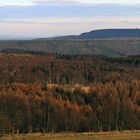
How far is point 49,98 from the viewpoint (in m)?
66.4

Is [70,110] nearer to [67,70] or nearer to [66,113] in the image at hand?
[66,113]

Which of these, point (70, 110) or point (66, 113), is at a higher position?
point (70, 110)

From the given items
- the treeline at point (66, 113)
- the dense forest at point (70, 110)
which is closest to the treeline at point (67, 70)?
the dense forest at point (70, 110)

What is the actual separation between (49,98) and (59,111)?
23.8ft

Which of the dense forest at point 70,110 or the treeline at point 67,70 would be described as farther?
the treeline at point 67,70

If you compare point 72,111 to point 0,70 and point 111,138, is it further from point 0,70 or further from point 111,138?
point 0,70

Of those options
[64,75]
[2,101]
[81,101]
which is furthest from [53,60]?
[2,101]

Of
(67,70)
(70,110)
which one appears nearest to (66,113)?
(70,110)

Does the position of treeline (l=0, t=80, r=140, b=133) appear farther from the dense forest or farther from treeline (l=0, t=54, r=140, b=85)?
treeline (l=0, t=54, r=140, b=85)

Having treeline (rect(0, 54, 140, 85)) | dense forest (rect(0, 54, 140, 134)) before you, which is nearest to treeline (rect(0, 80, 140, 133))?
dense forest (rect(0, 54, 140, 134))

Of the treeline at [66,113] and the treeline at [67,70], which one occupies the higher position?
the treeline at [66,113]

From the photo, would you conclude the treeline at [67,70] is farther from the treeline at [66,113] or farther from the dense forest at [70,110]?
the treeline at [66,113]

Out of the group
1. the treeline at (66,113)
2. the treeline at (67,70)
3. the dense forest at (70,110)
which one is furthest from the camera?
the treeline at (67,70)

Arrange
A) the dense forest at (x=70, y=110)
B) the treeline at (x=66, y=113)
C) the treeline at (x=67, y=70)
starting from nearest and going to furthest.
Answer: the treeline at (x=66, y=113) < the dense forest at (x=70, y=110) < the treeline at (x=67, y=70)
